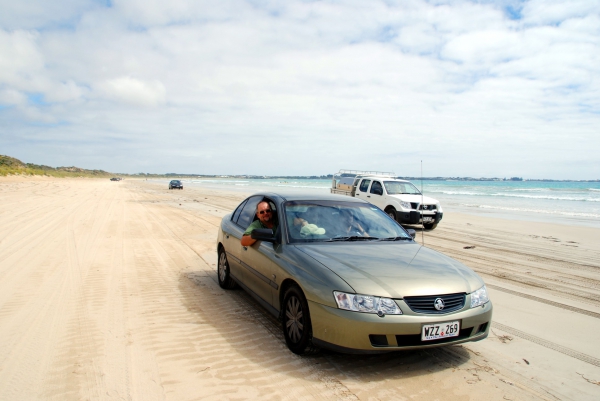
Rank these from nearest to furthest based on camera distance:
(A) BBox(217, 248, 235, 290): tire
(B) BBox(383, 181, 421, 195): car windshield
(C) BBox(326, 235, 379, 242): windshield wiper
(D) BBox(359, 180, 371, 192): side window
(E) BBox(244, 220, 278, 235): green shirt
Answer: (C) BBox(326, 235, 379, 242): windshield wiper → (E) BBox(244, 220, 278, 235): green shirt → (A) BBox(217, 248, 235, 290): tire → (B) BBox(383, 181, 421, 195): car windshield → (D) BBox(359, 180, 371, 192): side window

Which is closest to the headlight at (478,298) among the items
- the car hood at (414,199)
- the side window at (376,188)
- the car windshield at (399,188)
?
the car hood at (414,199)

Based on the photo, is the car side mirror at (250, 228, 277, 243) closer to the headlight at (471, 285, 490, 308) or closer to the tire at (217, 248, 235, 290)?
the tire at (217, 248, 235, 290)

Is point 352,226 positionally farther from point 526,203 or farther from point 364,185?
point 526,203

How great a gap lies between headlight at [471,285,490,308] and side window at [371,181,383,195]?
12.5m

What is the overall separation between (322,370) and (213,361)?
979mm

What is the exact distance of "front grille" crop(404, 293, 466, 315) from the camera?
3441mm

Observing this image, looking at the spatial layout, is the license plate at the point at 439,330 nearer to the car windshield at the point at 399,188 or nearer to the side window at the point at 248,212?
the side window at the point at 248,212

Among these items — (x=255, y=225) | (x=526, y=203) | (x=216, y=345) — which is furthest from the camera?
(x=526, y=203)

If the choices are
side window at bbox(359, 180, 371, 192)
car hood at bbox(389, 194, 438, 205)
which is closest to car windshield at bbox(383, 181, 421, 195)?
car hood at bbox(389, 194, 438, 205)

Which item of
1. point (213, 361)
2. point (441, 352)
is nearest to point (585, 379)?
point (441, 352)

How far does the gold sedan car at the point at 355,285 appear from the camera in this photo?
339cm

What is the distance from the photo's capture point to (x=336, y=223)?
16.3 ft

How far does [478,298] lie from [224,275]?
3.73 m

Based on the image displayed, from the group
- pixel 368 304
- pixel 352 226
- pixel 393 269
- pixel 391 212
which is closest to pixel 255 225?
pixel 352 226
